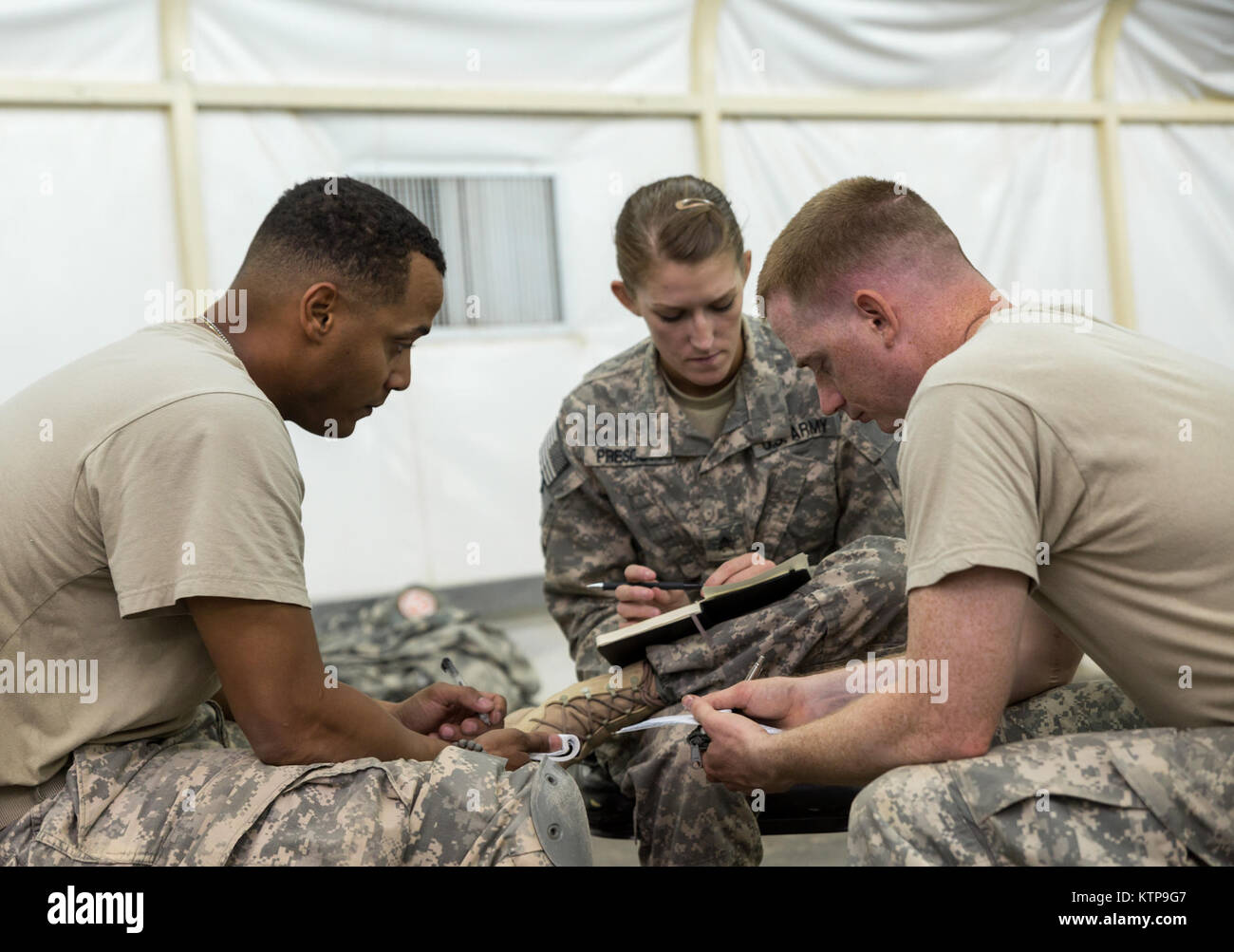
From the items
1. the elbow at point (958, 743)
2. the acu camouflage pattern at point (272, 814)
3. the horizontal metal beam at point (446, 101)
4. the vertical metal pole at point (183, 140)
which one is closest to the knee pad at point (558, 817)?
the acu camouflage pattern at point (272, 814)

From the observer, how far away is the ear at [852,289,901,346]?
2.04 metres

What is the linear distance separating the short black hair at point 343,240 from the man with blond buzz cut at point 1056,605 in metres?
0.97

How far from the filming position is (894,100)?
5.84 m

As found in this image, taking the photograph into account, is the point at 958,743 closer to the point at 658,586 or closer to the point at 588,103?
the point at 658,586

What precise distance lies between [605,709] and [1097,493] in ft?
4.53

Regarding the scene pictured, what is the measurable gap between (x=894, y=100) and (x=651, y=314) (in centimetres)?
334

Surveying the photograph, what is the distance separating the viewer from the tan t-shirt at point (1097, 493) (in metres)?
1.67

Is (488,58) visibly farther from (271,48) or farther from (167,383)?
(167,383)

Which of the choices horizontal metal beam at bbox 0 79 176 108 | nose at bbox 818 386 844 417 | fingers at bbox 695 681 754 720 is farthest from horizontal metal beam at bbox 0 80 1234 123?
fingers at bbox 695 681 754 720

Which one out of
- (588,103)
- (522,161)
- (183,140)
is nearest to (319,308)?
(183,140)

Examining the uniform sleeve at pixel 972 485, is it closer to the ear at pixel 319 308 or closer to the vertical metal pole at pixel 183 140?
the ear at pixel 319 308

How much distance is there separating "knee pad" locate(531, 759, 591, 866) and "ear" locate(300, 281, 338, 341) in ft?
2.79

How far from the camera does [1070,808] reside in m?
1.66

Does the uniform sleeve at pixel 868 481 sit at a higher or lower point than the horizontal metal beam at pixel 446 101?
lower
